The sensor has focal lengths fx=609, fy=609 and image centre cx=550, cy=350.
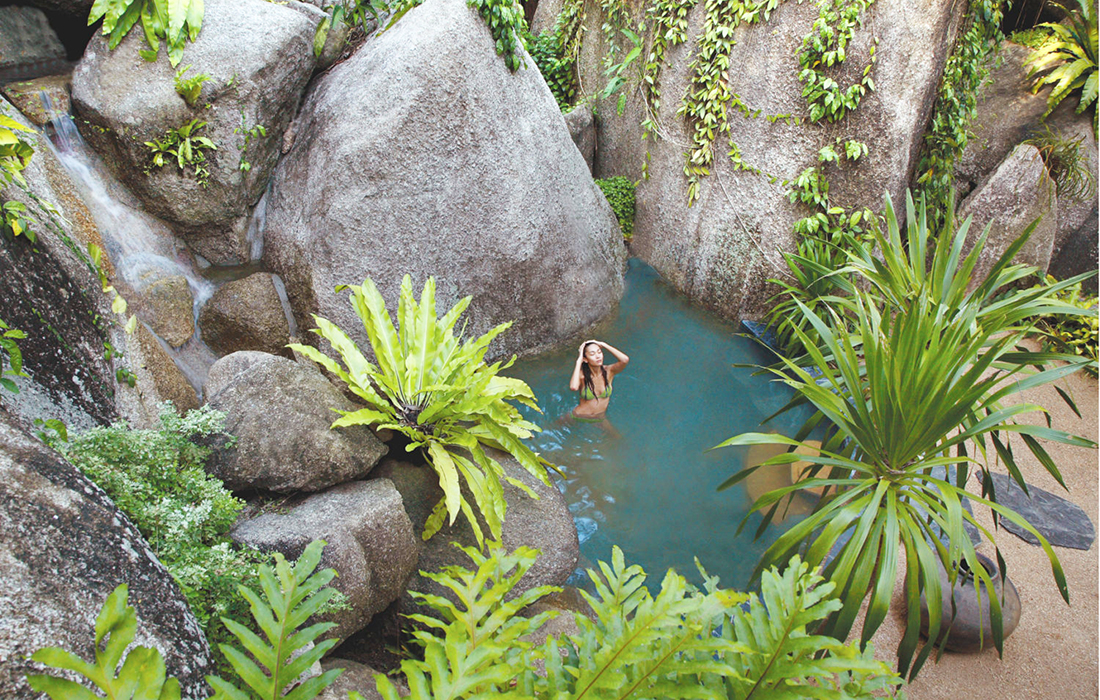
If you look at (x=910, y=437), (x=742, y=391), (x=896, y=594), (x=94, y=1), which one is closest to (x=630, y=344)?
(x=742, y=391)

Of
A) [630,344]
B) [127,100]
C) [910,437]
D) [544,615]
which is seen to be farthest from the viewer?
[630,344]

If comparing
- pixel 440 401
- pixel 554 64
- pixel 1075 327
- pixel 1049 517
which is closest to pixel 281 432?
pixel 440 401

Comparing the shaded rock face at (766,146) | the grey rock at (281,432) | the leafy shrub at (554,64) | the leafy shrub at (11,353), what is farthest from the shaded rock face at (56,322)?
the leafy shrub at (554,64)

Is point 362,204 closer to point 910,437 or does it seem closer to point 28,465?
point 28,465

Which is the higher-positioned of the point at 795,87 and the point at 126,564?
the point at 795,87

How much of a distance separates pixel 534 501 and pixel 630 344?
7.98 feet

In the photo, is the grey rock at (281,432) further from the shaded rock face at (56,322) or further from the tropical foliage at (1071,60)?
the tropical foliage at (1071,60)

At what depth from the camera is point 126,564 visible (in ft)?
5.34

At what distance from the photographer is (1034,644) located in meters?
3.21

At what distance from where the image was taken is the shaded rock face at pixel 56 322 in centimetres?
256

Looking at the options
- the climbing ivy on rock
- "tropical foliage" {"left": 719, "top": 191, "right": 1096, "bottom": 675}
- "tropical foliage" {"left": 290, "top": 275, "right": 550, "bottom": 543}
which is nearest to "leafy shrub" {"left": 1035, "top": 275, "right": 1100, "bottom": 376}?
the climbing ivy on rock

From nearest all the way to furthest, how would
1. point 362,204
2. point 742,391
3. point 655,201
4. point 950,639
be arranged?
point 950,639
point 362,204
point 742,391
point 655,201

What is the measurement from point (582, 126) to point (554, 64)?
0.99 m

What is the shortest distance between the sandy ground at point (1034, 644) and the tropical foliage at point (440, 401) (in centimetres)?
217
